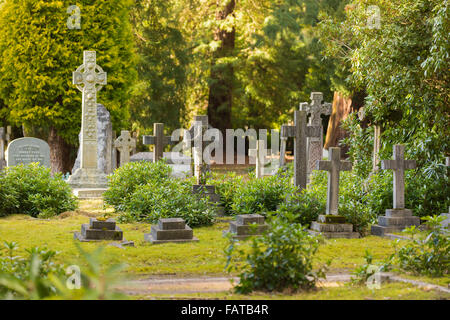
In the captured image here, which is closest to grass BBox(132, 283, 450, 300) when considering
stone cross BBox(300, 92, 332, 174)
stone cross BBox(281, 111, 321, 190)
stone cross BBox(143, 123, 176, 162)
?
stone cross BBox(281, 111, 321, 190)

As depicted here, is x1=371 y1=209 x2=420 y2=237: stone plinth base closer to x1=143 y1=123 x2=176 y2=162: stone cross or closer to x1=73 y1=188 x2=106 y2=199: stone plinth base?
x1=143 y1=123 x2=176 y2=162: stone cross

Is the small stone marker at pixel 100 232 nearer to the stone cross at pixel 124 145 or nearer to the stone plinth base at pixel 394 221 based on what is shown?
the stone plinth base at pixel 394 221

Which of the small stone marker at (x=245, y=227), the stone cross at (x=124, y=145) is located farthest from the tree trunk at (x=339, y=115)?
the small stone marker at (x=245, y=227)

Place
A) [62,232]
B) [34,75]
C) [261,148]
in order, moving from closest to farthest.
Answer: [62,232] → [261,148] → [34,75]

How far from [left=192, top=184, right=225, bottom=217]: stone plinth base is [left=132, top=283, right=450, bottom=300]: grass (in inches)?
230

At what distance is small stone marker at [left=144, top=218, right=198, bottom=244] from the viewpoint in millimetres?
8023

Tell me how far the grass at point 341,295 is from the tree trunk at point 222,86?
20596 millimetres

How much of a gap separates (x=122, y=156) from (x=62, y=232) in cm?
898

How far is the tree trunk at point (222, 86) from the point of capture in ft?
84.0

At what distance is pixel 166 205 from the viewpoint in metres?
9.70

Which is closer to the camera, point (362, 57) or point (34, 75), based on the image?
point (362, 57)
